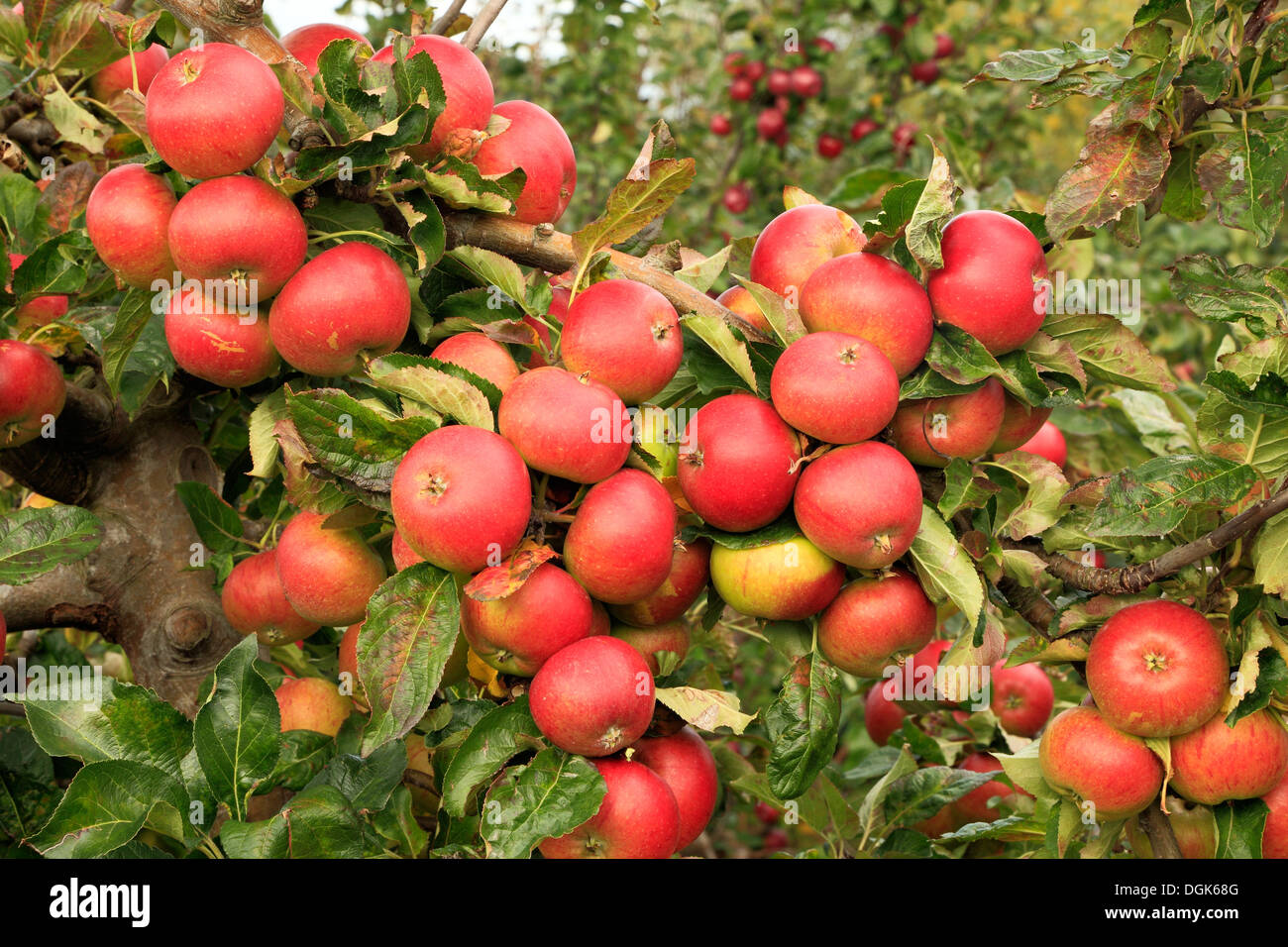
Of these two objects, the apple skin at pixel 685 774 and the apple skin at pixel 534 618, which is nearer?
the apple skin at pixel 534 618

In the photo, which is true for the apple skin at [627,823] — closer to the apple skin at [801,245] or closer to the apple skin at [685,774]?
the apple skin at [685,774]

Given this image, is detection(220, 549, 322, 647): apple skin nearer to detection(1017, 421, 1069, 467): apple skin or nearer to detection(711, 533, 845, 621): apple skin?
detection(711, 533, 845, 621): apple skin

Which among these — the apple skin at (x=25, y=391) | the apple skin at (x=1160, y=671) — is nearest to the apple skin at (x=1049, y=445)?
the apple skin at (x=1160, y=671)

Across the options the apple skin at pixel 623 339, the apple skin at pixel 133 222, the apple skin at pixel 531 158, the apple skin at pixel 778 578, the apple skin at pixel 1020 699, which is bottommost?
the apple skin at pixel 1020 699

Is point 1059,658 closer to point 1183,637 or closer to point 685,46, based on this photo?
point 1183,637

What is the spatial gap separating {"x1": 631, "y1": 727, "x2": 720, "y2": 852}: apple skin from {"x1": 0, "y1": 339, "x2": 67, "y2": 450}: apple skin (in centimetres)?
98

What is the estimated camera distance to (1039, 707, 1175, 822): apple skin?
4.63 ft

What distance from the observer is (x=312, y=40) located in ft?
5.01

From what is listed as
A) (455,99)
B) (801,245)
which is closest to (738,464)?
(801,245)

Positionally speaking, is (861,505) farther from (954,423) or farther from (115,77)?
(115,77)

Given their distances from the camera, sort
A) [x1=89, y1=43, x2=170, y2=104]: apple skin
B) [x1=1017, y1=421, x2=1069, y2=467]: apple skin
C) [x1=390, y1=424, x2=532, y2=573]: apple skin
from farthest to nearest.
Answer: [x1=1017, y1=421, x2=1069, y2=467]: apple skin → [x1=89, y1=43, x2=170, y2=104]: apple skin → [x1=390, y1=424, x2=532, y2=573]: apple skin

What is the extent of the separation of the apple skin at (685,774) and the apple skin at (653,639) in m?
0.09

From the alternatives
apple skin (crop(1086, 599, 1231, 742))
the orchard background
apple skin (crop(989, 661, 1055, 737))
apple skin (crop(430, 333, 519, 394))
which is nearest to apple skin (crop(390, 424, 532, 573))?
the orchard background

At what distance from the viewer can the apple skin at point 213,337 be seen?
1.37 m
